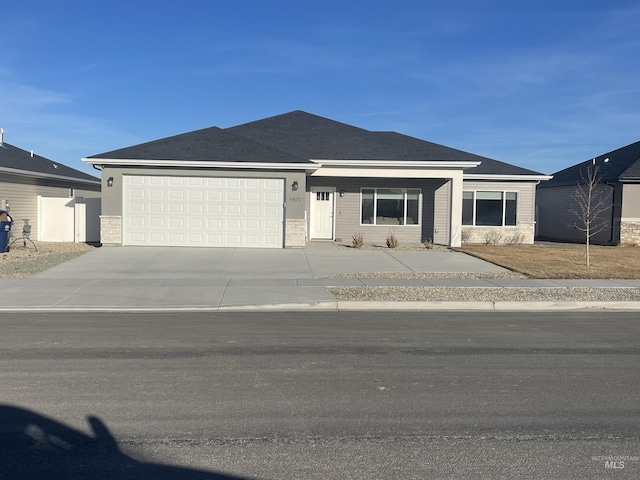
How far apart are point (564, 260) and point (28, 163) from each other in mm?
22149

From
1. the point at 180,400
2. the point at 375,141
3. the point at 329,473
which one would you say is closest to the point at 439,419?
the point at 329,473

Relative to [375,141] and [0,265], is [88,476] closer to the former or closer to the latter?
[0,265]

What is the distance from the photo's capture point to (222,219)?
20031 mm

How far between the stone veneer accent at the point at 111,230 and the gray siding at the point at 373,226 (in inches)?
304

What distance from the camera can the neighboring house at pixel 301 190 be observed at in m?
19.9

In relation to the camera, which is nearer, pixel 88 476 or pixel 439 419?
pixel 88 476

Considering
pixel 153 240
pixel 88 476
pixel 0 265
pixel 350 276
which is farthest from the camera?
pixel 153 240

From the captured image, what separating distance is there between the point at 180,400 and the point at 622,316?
28.3 ft

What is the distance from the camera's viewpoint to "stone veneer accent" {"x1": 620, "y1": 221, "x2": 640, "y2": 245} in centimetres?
2516

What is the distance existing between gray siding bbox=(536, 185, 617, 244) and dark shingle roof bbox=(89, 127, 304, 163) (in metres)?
15.2

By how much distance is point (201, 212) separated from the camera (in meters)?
19.9

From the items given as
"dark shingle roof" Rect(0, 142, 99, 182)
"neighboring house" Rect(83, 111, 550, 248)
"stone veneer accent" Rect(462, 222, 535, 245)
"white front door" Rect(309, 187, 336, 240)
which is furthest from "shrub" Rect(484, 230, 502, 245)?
"dark shingle roof" Rect(0, 142, 99, 182)

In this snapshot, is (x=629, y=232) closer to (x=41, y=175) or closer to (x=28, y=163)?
(x=41, y=175)

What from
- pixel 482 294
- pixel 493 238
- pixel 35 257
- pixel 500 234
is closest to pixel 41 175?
pixel 35 257
